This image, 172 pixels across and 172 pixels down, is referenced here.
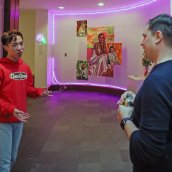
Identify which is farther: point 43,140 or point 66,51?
point 66,51

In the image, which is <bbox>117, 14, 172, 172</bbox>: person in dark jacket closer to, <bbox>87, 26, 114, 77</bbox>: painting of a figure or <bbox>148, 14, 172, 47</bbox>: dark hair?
<bbox>148, 14, 172, 47</bbox>: dark hair

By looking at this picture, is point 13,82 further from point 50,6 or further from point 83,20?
point 83,20

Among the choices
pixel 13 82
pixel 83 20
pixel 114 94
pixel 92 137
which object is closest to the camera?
pixel 13 82

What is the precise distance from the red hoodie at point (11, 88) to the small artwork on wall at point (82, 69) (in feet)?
24.1

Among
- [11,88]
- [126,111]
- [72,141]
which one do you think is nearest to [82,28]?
[72,141]

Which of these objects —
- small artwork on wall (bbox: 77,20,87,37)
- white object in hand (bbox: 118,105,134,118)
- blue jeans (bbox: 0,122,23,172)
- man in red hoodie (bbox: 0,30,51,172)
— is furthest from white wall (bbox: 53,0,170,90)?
white object in hand (bbox: 118,105,134,118)

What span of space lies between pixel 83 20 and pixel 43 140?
245 inches

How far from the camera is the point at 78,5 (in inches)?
325

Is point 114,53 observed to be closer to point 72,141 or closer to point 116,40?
point 116,40

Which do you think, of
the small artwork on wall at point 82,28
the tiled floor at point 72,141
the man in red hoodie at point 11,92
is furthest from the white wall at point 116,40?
the man in red hoodie at point 11,92

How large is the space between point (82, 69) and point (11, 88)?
7.58 meters

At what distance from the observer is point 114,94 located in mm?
9039

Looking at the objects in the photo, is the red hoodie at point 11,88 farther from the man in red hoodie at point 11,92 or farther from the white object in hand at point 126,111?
the white object in hand at point 126,111

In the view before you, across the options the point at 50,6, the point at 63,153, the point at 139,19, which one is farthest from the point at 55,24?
the point at 63,153
